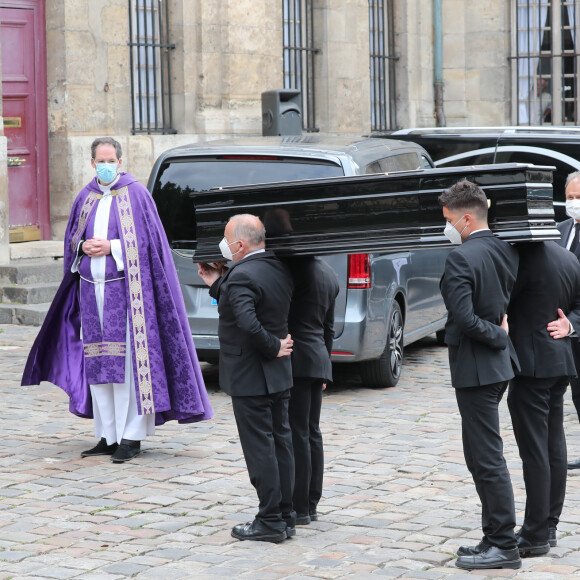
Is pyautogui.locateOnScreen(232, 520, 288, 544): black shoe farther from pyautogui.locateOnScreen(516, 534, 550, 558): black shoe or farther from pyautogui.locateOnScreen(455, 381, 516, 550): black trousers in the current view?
pyautogui.locateOnScreen(516, 534, 550, 558): black shoe

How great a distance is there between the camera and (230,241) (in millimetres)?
5801

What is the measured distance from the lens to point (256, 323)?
18.5 feet

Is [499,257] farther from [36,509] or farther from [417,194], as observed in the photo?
[36,509]

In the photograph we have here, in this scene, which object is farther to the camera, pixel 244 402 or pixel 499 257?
pixel 244 402

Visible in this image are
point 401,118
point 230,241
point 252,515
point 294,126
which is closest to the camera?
point 230,241

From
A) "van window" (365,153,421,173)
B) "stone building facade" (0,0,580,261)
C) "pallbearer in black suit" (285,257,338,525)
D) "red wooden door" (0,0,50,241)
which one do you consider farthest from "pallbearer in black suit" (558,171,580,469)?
"red wooden door" (0,0,50,241)

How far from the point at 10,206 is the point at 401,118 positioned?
804cm

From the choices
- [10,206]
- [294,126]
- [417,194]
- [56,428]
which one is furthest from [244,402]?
[294,126]

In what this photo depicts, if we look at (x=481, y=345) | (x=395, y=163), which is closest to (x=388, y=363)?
(x=395, y=163)

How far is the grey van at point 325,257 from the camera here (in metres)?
9.01

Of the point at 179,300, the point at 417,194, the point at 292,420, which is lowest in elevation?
the point at 292,420

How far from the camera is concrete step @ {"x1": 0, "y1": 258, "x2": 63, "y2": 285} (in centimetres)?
1304

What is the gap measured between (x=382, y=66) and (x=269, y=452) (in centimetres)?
1475

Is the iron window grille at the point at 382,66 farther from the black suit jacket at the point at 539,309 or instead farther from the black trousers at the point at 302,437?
the black suit jacket at the point at 539,309
